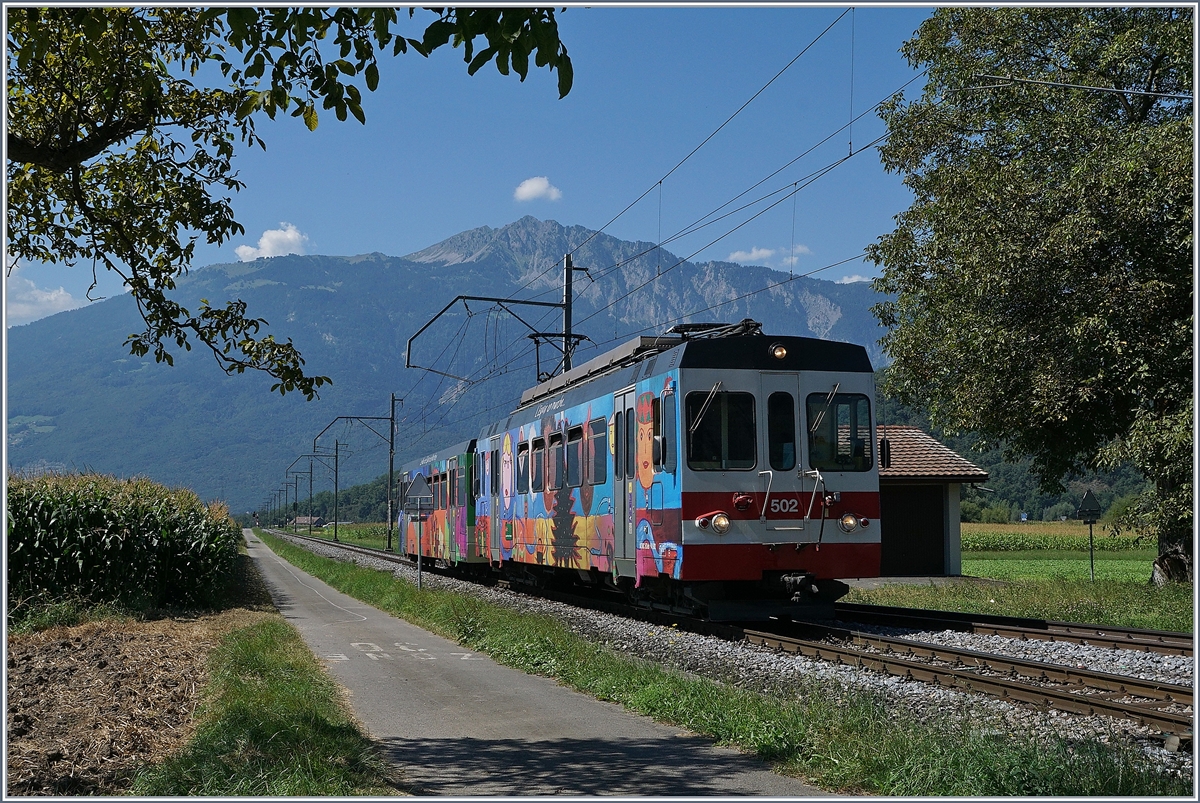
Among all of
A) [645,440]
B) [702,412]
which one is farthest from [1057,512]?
[702,412]

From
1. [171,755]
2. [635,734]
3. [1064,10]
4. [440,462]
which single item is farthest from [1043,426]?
[171,755]

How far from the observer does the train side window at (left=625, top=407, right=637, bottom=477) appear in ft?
49.6

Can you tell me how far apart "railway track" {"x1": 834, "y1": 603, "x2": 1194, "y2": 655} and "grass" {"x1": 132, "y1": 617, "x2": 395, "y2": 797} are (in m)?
7.99

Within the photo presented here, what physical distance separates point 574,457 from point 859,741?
11.2 meters

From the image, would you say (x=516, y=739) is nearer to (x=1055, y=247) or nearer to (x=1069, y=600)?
(x=1069, y=600)

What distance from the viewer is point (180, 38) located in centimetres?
1019

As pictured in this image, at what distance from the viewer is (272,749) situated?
6570 millimetres

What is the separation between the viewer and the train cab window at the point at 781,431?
14352 mm

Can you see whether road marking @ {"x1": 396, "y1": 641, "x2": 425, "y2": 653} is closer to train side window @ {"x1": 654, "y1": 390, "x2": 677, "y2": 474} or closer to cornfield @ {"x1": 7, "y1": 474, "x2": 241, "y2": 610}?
train side window @ {"x1": 654, "y1": 390, "x2": 677, "y2": 474}

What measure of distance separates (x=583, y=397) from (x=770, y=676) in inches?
295

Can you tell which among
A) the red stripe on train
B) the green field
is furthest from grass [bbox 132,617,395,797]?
the green field

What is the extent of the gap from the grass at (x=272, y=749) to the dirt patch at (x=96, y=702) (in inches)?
12.2

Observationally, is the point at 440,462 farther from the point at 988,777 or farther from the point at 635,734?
the point at 988,777

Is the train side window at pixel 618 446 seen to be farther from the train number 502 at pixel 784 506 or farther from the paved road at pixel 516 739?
the paved road at pixel 516 739
